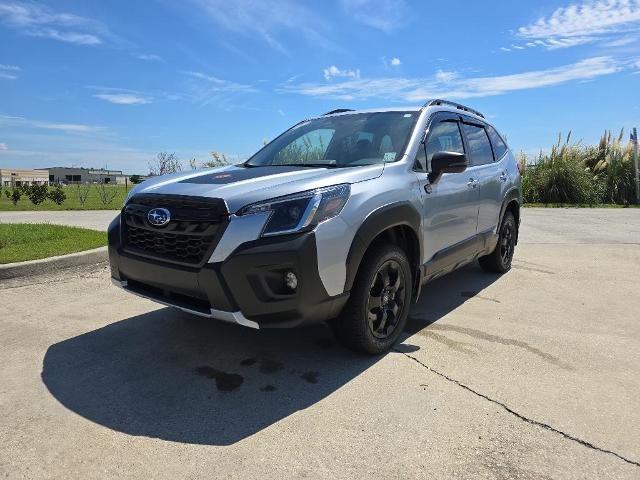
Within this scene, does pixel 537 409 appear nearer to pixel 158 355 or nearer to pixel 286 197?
pixel 286 197

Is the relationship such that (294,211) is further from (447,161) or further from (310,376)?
(447,161)

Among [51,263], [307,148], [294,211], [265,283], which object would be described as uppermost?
[307,148]

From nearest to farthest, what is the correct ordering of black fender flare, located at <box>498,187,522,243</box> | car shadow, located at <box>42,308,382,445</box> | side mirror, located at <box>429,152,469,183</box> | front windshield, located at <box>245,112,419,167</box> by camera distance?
car shadow, located at <box>42,308,382,445</box> < side mirror, located at <box>429,152,469,183</box> < front windshield, located at <box>245,112,419,167</box> < black fender flare, located at <box>498,187,522,243</box>

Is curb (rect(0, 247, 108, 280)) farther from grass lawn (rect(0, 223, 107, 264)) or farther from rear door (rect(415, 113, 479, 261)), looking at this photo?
rear door (rect(415, 113, 479, 261))

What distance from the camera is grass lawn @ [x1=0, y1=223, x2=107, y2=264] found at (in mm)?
5801

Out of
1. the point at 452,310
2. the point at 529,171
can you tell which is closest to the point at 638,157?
the point at 529,171

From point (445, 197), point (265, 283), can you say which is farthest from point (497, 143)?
point (265, 283)

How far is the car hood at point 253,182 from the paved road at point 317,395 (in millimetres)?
1167

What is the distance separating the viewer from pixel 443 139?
14.4 ft

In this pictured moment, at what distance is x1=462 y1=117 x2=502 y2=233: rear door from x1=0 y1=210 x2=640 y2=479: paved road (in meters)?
0.93

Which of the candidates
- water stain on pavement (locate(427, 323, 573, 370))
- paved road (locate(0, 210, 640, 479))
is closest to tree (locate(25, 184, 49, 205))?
paved road (locate(0, 210, 640, 479))

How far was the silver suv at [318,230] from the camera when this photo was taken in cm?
280

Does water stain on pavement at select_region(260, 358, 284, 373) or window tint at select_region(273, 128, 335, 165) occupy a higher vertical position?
window tint at select_region(273, 128, 335, 165)

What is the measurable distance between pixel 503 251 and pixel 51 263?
17.5 ft
